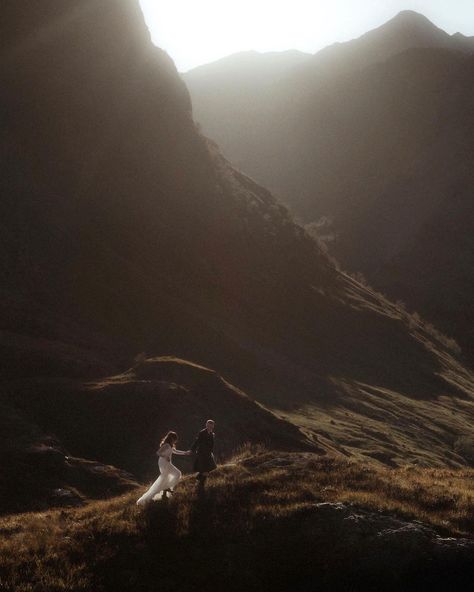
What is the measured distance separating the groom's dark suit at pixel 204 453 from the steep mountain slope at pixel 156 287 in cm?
1391

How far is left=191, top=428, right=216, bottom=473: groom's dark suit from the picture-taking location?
20.0 m

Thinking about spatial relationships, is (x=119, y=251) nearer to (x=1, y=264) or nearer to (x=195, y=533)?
(x=1, y=264)

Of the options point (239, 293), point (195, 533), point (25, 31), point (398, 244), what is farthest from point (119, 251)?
point (398, 244)

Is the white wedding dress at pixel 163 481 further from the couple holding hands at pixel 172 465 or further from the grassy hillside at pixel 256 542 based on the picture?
the grassy hillside at pixel 256 542

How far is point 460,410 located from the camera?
2899 inches

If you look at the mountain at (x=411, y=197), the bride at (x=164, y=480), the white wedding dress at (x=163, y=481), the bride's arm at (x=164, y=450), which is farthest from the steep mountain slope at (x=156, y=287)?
the mountain at (x=411, y=197)

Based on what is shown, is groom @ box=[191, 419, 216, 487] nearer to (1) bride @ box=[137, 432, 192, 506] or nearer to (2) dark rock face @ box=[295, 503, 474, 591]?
(1) bride @ box=[137, 432, 192, 506]

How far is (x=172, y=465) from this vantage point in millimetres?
19406

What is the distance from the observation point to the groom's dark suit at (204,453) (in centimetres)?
2000

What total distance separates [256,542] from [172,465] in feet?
12.8

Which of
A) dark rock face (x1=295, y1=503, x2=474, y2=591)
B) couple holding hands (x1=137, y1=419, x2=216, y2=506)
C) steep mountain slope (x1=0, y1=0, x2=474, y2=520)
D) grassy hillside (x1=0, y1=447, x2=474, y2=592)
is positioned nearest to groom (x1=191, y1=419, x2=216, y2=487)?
couple holding hands (x1=137, y1=419, x2=216, y2=506)

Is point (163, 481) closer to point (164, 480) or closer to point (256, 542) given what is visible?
point (164, 480)

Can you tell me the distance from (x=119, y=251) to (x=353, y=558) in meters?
65.5

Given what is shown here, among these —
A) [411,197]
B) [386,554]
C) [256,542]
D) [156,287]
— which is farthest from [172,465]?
[411,197]
